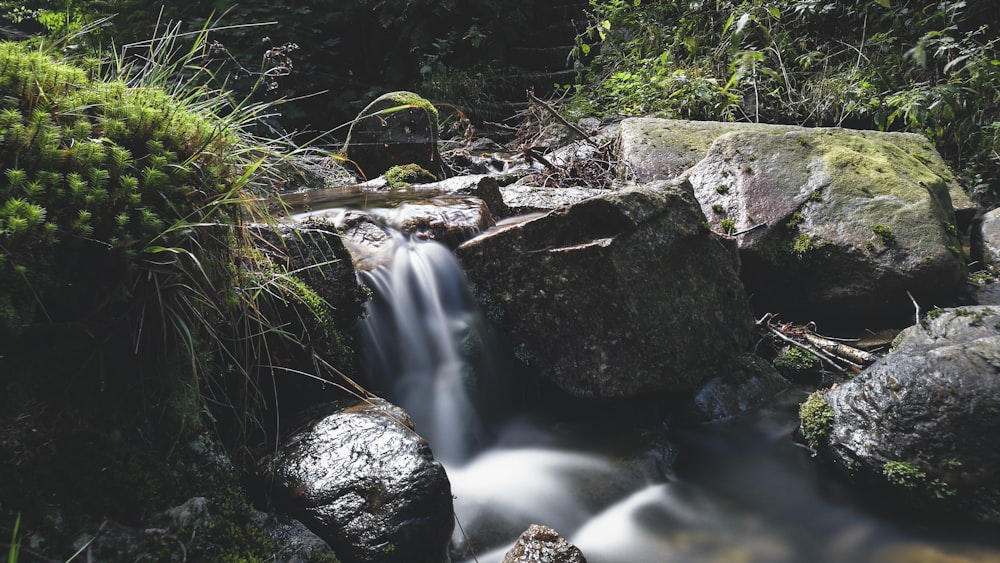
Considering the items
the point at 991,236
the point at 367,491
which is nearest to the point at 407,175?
the point at 367,491

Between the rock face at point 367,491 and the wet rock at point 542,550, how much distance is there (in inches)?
11.1

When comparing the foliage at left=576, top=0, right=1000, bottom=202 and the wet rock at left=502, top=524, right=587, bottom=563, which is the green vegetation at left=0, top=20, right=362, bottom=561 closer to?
the wet rock at left=502, top=524, right=587, bottom=563

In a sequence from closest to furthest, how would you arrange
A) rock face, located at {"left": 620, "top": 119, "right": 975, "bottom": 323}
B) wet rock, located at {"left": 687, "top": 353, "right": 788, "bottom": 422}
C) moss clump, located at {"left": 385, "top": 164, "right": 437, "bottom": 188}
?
wet rock, located at {"left": 687, "top": 353, "right": 788, "bottom": 422}
rock face, located at {"left": 620, "top": 119, "right": 975, "bottom": 323}
moss clump, located at {"left": 385, "top": 164, "right": 437, "bottom": 188}

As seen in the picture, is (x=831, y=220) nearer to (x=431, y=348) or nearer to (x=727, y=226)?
(x=727, y=226)

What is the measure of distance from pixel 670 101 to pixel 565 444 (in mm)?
5638

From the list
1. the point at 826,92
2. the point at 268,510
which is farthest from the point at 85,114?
the point at 826,92

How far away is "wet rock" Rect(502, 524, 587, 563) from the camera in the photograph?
238 centimetres

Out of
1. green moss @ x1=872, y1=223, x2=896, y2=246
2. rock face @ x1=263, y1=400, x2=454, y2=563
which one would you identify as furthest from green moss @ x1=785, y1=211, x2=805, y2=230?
rock face @ x1=263, y1=400, x2=454, y2=563

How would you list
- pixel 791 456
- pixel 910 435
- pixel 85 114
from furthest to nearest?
pixel 791 456 < pixel 910 435 < pixel 85 114

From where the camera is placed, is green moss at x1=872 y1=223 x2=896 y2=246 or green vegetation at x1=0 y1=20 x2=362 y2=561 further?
green moss at x1=872 y1=223 x2=896 y2=246

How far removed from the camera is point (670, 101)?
785 centimetres

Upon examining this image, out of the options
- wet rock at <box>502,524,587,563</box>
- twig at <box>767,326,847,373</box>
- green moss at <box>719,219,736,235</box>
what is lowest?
twig at <box>767,326,847,373</box>

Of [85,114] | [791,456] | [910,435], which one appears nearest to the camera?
[85,114]

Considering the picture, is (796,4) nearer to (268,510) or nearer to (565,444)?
(565,444)
